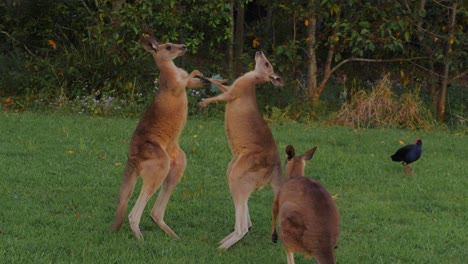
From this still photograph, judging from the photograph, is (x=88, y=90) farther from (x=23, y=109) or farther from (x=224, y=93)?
(x=224, y=93)

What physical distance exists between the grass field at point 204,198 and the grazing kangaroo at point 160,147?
25 centimetres

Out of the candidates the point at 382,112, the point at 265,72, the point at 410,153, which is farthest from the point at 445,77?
the point at 265,72

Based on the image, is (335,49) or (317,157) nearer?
(317,157)

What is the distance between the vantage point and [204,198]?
306 inches

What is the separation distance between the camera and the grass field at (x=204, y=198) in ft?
20.1

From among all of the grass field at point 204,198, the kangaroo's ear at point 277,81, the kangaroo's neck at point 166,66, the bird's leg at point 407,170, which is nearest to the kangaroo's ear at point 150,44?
the kangaroo's neck at point 166,66

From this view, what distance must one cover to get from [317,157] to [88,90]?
17.6 feet

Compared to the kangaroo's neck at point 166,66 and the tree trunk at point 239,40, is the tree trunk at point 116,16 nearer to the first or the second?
the tree trunk at point 239,40

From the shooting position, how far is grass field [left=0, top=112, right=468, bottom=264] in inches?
241

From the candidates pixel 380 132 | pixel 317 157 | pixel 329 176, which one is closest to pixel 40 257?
pixel 329 176

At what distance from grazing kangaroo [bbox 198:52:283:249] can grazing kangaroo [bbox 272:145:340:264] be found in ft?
2.10

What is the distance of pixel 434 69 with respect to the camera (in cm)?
1419

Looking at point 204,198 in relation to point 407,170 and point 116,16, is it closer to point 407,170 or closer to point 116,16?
point 407,170

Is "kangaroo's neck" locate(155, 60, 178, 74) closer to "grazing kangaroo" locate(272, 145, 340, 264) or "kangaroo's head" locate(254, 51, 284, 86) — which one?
"kangaroo's head" locate(254, 51, 284, 86)
